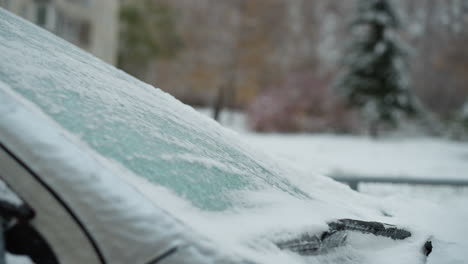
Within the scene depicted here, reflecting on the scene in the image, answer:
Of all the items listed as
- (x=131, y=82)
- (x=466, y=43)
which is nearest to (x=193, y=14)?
(x=466, y=43)

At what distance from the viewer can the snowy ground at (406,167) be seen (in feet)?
6.43

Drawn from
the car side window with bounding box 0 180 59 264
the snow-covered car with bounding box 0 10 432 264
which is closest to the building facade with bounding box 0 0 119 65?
the snow-covered car with bounding box 0 10 432 264

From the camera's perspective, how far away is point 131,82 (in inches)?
78.7

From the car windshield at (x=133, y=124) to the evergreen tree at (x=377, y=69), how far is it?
62.4 feet

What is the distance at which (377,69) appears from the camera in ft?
65.5

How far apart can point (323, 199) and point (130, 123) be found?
0.82 m

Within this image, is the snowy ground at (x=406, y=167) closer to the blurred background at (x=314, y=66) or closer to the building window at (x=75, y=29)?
the blurred background at (x=314, y=66)

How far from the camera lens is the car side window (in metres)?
1.15

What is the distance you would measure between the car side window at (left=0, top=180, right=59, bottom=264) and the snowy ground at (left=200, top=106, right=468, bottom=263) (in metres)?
1.22

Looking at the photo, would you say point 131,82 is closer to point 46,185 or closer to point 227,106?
point 46,185

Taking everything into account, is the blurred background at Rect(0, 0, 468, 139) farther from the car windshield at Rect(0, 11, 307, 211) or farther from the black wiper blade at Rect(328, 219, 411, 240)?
the car windshield at Rect(0, 11, 307, 211)

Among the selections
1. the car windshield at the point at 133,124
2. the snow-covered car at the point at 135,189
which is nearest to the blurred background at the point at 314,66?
the car windshield at the point at 133,124

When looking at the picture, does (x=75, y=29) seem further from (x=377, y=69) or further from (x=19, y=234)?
(x=19, y=234)

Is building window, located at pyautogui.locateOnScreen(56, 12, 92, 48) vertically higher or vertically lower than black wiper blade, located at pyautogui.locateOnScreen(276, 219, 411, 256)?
higher
